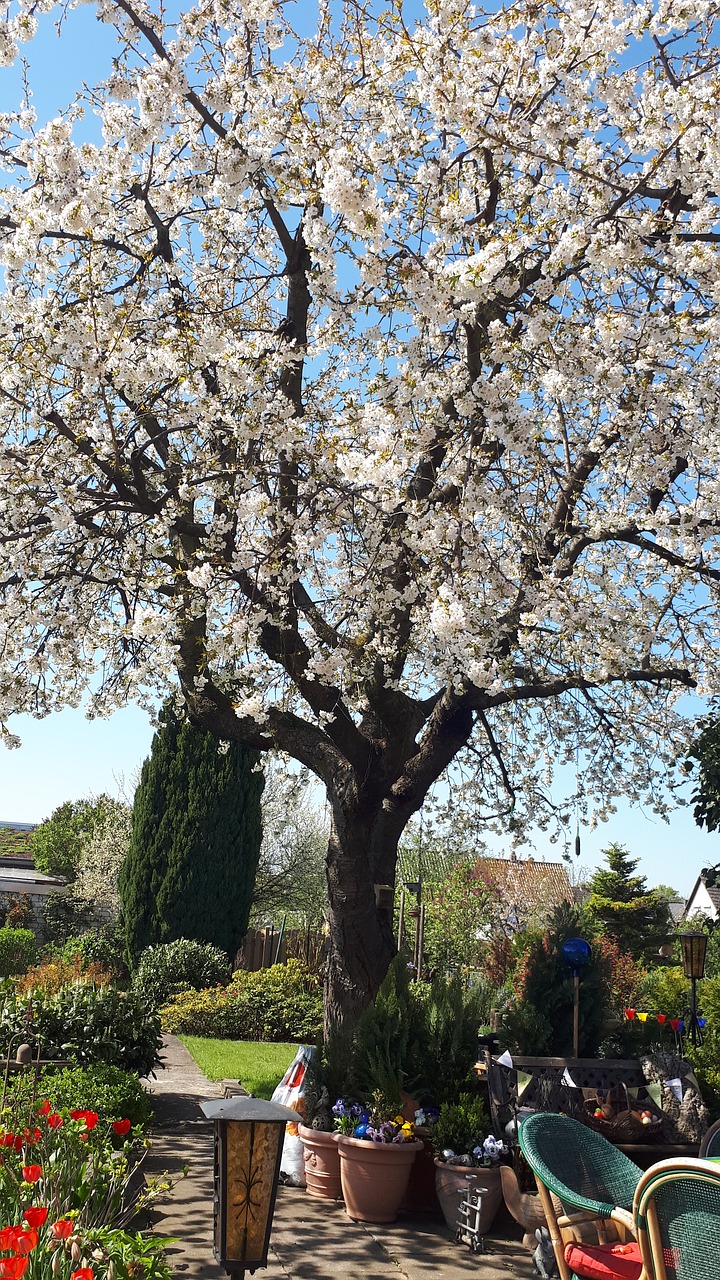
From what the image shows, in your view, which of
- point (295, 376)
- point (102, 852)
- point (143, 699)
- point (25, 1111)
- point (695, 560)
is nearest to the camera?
point (25, 1111)

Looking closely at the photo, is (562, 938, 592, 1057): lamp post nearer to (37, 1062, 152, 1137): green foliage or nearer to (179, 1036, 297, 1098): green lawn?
(37, 1062, 152, 1137): green foliage

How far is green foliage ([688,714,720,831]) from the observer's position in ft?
27.1

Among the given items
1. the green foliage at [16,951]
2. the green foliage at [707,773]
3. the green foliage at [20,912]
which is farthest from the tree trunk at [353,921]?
the green foliage at [20,912]

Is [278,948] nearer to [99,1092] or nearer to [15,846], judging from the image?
[99,1092]

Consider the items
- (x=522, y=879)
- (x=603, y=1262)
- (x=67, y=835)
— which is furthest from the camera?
(x=522, y=879)

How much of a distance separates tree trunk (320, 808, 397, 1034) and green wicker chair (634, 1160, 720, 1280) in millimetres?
4267

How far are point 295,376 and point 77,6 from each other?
2.40 meters

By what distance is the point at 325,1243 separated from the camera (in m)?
5.12

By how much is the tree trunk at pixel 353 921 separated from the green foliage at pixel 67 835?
49.7 ft

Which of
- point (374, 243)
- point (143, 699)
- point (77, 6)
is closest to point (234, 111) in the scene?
point (77, 6)

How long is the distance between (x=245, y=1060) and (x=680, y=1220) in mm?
8714

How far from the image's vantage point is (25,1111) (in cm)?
421

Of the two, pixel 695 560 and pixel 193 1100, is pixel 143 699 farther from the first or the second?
pixel 695 560

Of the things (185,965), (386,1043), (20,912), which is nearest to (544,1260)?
(386,1043)
